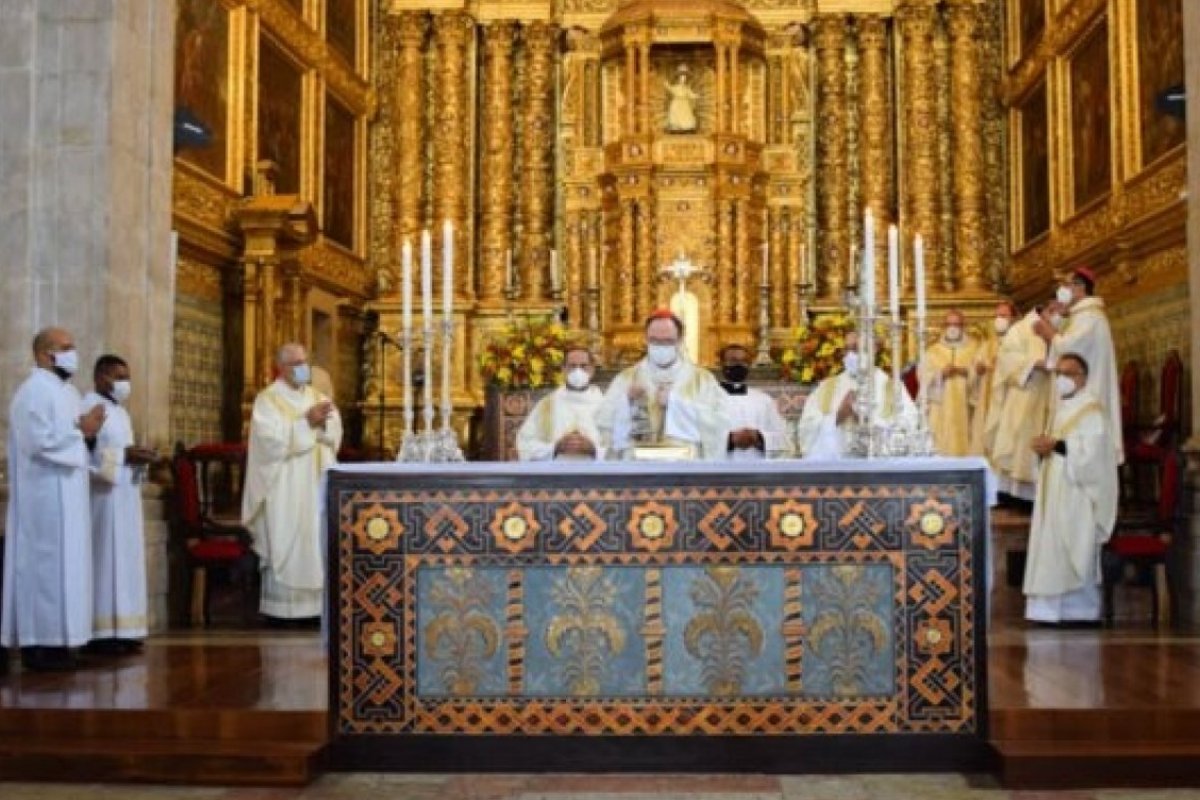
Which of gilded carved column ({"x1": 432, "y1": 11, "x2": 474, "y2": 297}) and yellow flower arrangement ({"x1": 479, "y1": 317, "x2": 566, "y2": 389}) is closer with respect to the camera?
yellow flower arrangement ({"x1": 479, "y1": 317, "x2": 566, "y2": 389})

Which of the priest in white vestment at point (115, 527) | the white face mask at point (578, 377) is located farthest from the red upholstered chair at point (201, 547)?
the white face mask at point (578, 377)

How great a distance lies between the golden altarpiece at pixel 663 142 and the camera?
17188 millimetres

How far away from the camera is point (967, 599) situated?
5.75 metres

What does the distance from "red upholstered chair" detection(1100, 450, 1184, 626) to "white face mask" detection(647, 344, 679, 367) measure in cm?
352

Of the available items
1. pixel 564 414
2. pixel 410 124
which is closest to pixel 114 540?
pixel 564 414

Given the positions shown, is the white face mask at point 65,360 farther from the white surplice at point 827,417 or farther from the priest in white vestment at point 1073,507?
the priest in white vestment at point 1073,507

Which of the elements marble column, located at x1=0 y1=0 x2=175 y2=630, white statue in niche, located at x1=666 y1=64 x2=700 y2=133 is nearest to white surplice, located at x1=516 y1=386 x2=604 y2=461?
marble column, located at x1=0 y1=0 x2=175 y2=630

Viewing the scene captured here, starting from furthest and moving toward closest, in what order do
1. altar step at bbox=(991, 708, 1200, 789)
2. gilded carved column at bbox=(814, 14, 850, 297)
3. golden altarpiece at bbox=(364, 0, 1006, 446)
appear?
gilded carved column at bbox=(814, 14, 850, 297) < golden altarpiece at bbox=(364, 0, 1006, 446) < altar step at bbox=(991, 708, 1200, 789)

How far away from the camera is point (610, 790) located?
5.41 meters

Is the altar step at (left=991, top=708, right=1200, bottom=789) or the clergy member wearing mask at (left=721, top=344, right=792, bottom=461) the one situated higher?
the clergy member wearing mask at (left=721, top=344, right=792, bottom=461)

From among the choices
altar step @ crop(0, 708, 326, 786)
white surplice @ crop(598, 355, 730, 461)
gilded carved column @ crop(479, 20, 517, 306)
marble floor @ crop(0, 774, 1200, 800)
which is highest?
gilded carved column @ crop(479, 20, 517, 306)

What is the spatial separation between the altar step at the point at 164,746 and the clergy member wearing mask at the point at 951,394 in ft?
28.9

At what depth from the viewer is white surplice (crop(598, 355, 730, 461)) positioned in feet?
24.2

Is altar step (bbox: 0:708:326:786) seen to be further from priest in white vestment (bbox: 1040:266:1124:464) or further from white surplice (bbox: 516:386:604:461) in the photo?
priest in white vestment (bbox: 1040:266:1124:464)
